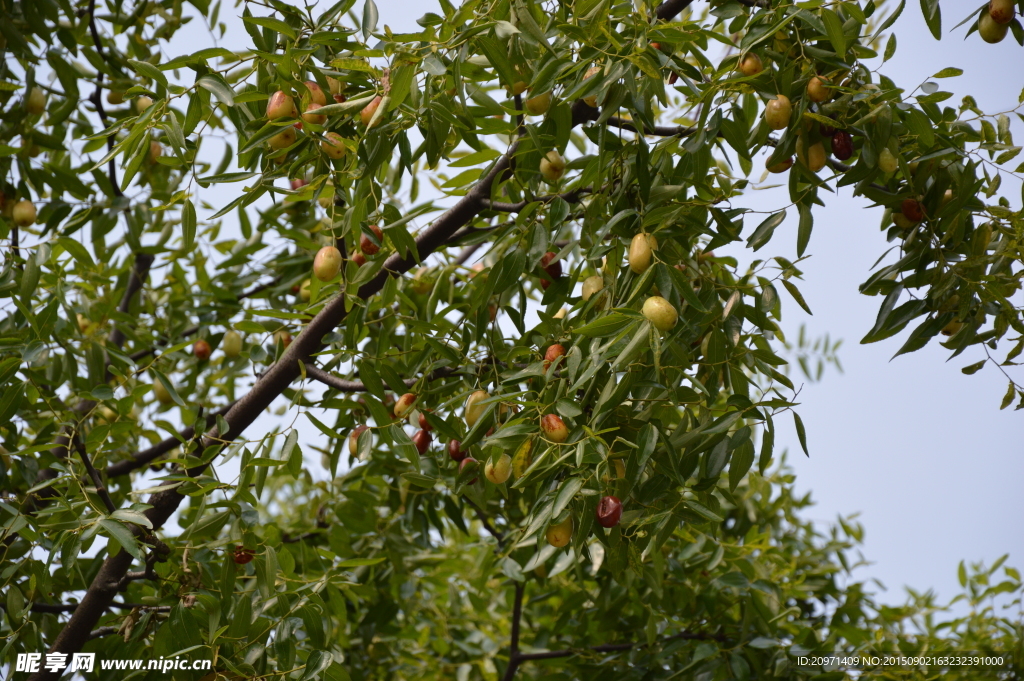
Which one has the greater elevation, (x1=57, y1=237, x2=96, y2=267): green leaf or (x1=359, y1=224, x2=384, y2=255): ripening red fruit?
(x1=57, y1=237, x2=96, y2=267): green leaf

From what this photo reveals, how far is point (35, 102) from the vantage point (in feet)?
5.64

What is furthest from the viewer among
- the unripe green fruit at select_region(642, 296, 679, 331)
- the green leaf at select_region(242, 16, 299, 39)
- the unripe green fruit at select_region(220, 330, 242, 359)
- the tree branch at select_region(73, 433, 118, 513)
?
the unripe green fruit at select_region(220, 330, 242, 359)

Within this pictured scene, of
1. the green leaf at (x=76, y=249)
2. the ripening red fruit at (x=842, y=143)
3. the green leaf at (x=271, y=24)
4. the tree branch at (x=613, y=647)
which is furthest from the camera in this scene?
the tree branch at (x=613, y=647)

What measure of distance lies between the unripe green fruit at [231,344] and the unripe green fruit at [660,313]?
1206 millimetres

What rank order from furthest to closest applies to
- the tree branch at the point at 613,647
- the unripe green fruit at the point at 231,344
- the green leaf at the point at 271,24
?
the unripe green fruit at the point at 231,344
the tree branch at the point at 613,647
the green leaf at the point at 271,24

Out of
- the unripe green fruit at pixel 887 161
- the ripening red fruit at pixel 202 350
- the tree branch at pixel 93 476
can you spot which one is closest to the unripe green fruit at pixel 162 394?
the ripening red fruit at pixel 202 350

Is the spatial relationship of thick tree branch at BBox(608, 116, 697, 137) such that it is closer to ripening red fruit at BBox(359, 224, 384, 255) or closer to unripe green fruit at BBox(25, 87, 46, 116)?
ripening red fruit at BBox(359, 224, 384, 255)

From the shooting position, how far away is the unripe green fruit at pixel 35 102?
1.70 metres

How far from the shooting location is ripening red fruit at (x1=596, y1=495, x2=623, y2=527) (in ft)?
3.23

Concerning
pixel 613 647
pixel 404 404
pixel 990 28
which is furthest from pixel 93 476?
pixel 990 28

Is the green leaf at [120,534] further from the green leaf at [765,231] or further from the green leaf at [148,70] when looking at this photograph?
the green leaf at [765,231]

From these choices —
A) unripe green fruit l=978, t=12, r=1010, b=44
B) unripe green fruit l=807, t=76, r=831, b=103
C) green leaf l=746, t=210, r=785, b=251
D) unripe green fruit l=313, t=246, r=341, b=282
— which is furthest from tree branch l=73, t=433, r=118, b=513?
unripe green fruit l=978, t=12, r=1010, b=44

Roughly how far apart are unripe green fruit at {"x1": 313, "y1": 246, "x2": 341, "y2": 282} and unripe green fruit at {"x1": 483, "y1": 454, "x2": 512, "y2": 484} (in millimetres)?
379

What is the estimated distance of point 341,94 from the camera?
124 centimetres
